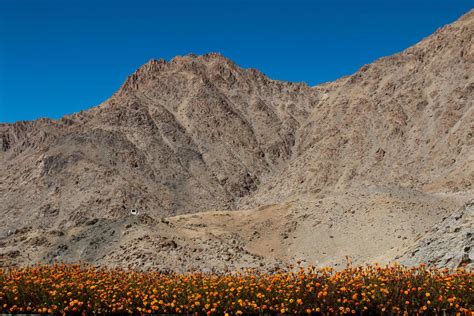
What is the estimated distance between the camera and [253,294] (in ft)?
26.8

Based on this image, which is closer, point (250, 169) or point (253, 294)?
point (253, 294)

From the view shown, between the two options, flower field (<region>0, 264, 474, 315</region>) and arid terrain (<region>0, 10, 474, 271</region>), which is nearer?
flower field (<region>0, 264, 474, 315</region>)

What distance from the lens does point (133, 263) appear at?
2073cm

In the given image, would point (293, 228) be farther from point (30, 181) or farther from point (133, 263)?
point (30, 181)

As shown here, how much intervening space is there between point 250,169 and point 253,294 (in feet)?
215

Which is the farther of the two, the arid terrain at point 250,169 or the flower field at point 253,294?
the arid terrain at point 250,169

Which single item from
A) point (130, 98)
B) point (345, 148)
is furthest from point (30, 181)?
point (345, 148)

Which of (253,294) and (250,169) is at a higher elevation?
(250,169)

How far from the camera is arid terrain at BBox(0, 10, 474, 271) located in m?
24.0

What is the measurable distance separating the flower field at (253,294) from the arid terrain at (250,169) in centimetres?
612

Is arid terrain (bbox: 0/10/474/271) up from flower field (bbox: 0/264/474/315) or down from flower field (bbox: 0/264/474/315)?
up

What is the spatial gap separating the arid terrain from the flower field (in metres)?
6.12

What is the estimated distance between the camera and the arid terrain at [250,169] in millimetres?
24000

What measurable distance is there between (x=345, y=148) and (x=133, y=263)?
162ft
